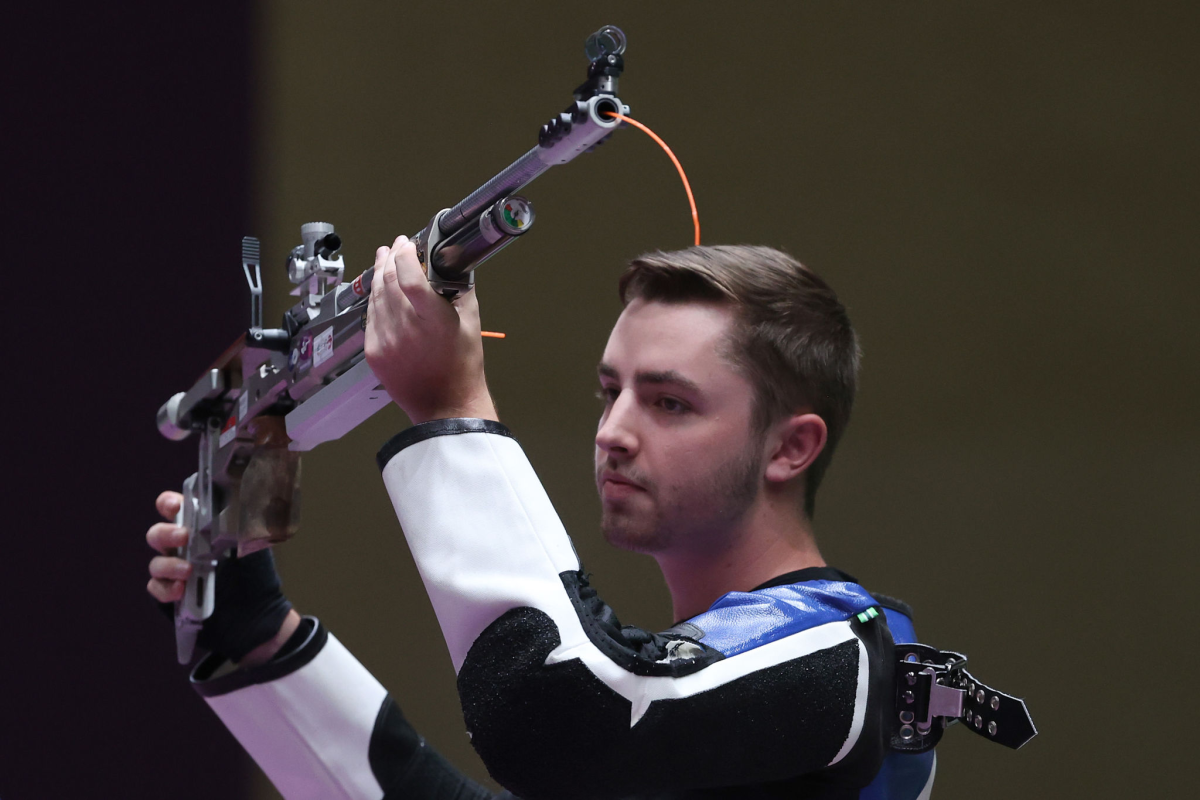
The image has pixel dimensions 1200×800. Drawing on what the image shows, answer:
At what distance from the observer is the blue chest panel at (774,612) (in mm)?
971

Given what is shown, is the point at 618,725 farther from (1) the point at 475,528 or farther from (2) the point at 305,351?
(2) the point at 305,351

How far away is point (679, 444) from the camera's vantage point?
3.59 ft

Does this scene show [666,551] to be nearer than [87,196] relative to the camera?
Yes

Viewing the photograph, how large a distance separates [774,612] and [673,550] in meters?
0.17

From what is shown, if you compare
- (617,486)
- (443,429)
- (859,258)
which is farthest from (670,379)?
(859,258)

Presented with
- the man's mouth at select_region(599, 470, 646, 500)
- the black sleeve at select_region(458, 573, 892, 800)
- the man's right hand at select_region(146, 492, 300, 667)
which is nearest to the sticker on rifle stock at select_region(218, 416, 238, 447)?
the man's right hand at select_region(146, 492, 300, 667)

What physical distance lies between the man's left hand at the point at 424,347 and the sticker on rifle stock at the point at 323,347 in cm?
17

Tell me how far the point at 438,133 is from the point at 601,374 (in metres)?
1.14

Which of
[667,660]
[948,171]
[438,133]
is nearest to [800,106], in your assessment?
[948,171]

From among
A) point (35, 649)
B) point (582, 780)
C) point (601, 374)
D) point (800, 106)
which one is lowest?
point (35, 649)

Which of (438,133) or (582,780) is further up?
(438,133)

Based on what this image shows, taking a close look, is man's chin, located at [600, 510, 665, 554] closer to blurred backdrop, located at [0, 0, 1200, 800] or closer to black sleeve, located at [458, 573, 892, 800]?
black sleeve, located at [458, 573, 892, 800]

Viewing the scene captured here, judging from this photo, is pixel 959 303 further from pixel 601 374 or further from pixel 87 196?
pixel 87 196

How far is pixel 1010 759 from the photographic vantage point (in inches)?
84.0
